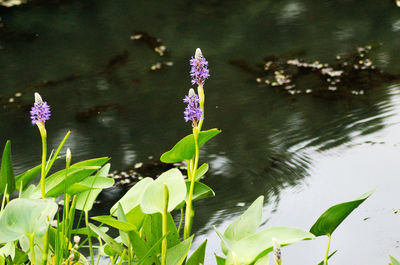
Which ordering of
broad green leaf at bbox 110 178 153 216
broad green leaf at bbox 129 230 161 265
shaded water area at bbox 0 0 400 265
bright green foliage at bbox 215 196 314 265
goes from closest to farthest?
bright green foliage at bbox 215 196 314 265, broad green leaf at bbox 129 230 161 265, broad green leaf at bbox 110 178 153 216, shaded water area at bbox 0 0 400 265

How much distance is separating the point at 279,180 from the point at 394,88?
0.81 meters

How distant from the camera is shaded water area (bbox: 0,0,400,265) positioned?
1658 mm

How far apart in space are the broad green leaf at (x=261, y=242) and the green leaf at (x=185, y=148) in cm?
18

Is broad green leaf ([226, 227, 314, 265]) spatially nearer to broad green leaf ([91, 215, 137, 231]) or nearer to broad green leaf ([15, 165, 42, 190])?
broad green leaf ([91, 215, 137, 231])

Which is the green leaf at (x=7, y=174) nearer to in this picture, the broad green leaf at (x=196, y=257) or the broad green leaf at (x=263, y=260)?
the broad green leaf at (x=196, y=257)

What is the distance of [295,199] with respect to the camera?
166 centimetres

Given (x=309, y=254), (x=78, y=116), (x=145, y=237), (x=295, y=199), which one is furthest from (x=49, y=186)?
(x=78, y=116)

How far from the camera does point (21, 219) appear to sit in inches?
33.8

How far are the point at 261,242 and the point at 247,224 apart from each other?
0.39ft

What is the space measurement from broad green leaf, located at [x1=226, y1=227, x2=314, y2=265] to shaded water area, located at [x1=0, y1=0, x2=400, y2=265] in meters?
0.57

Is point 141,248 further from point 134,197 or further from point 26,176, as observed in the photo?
point 26,176

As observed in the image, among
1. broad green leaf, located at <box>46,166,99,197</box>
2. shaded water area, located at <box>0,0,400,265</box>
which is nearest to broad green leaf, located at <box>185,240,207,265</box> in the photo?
broad green leaf, located at <box>46,166,99,197</box>

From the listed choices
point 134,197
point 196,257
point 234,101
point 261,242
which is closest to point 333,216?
point 261,242

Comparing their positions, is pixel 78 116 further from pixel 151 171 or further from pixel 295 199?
pixel 295 199
